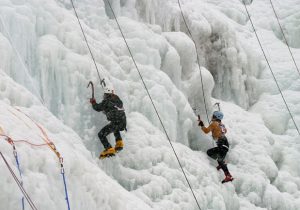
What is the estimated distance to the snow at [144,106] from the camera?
522 cm

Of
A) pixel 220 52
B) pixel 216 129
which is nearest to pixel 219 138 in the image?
pixel 216 129

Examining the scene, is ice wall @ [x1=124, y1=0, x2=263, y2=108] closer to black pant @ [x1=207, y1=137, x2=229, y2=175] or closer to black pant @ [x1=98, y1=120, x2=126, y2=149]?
black pant @ [x1=207, y1=137, x2=229, y2=175]

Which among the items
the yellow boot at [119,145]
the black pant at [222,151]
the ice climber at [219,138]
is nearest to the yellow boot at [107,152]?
the yellow boot at [119,145]

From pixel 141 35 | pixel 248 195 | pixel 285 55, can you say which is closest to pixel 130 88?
pixel 141 35

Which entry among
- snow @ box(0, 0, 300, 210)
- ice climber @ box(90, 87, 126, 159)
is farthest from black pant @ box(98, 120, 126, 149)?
snow @ box(0, 0, 300, 210)

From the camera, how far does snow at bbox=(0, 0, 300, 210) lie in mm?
5217

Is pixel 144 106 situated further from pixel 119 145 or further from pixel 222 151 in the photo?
pixel 222 151

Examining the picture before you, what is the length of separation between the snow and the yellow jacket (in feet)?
1.22

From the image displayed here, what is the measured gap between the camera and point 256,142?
1082cm

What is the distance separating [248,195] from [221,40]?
3.82m

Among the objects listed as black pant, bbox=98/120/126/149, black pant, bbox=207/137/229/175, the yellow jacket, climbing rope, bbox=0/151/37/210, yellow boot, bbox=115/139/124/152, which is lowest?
black pant, bbox=207/137/229/175

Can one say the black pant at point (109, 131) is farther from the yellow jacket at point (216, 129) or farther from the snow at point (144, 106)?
the yellow jacket at point (216, 129)

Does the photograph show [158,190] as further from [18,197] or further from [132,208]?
[18,197]

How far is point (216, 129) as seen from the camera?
9.33m
